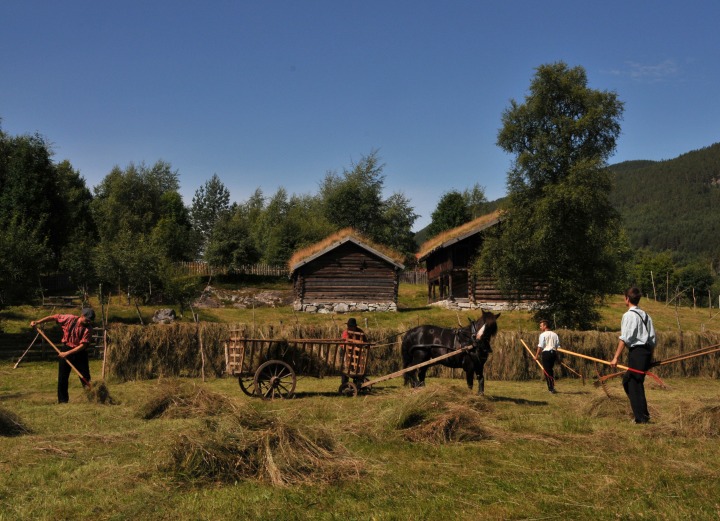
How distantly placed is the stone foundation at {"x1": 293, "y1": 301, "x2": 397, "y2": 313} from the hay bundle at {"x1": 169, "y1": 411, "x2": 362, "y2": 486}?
29305 millimetres

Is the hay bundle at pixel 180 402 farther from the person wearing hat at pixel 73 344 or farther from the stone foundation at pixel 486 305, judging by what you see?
the stone foundation at pixel 486 305

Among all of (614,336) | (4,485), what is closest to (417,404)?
(4,485)

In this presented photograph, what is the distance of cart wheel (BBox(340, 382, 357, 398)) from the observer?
1318 centimetres

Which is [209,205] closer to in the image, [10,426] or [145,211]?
[145,211]

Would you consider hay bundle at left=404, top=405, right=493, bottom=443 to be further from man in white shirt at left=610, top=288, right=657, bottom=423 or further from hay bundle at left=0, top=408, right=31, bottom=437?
hay bundle at left=0, top=408, right=31, bottom=437

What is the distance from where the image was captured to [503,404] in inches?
482

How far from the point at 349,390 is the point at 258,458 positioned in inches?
257

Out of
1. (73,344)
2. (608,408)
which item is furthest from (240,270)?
(608,408)

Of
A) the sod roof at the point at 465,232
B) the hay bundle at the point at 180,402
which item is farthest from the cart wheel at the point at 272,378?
the sod roof at the point at 465,232

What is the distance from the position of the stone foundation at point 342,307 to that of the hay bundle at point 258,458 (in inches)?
1154

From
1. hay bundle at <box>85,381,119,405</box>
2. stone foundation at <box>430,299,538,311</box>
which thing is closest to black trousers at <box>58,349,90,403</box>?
hay bundle at <box>85,381,119,405</box>

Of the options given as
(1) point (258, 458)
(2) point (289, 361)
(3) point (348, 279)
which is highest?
(3) point (348, 279)

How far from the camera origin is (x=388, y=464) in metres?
7.20

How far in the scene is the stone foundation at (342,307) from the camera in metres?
36.4
